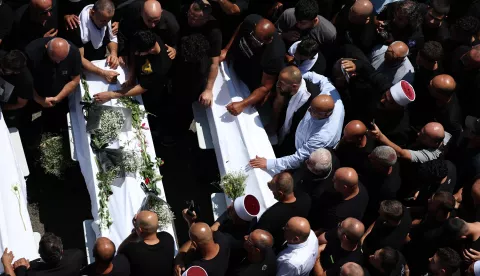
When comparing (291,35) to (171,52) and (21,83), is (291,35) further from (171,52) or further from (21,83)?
(21,83)

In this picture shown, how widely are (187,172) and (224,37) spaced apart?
1.74 m

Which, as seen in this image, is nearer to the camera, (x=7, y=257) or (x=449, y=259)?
(x=7, y=257)

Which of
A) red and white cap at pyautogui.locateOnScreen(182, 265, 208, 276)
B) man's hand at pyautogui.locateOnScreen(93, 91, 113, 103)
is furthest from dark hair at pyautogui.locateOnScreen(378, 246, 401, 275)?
man's hand at pyautogui.locateOnScreen(93, 91, 113, 103)

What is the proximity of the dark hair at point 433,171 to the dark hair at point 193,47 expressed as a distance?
8.66 ft

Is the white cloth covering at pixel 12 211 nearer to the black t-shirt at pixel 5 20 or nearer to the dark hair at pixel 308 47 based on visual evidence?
the black t-shirt at pixel 5 20

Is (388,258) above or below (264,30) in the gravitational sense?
below

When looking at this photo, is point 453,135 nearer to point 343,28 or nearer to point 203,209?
point 343,28

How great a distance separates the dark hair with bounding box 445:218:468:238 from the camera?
22.2 feet

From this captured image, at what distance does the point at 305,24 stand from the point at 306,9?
0.24 metres

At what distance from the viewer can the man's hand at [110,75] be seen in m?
7.82

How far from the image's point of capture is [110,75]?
7828 mm

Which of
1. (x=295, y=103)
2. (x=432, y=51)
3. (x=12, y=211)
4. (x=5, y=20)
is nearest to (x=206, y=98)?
(x=295, y=103)

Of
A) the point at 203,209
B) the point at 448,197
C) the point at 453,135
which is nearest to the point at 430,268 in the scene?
the point at 448,197

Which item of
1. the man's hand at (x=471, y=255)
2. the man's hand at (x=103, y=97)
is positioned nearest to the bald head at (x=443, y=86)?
the man's hand at (x=471, y=255)
